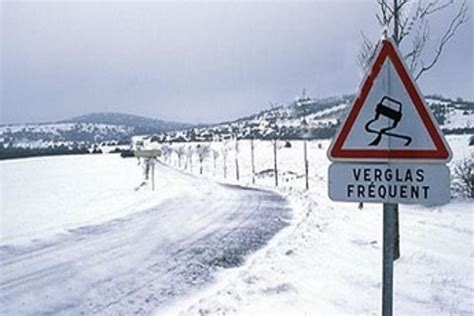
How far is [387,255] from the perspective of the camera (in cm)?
320

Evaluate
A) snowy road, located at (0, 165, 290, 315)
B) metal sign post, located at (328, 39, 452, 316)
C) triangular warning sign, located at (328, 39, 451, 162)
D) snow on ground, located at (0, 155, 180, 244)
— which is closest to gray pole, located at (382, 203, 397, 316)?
metal sign post, located at (328, 39, 452, 316)

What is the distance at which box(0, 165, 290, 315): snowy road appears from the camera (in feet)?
27.1

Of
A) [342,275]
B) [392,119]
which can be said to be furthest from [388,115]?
[342,275]

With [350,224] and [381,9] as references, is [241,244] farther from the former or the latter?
[381,9]

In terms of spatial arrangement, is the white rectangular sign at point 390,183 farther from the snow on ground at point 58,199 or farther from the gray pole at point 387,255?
the snow on ground at point 58,199

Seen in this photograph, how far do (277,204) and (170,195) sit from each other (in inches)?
268

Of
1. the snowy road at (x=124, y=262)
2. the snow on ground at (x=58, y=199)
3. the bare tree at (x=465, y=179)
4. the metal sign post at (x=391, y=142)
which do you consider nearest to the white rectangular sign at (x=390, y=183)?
the metal sign post at (x=391, y=142)

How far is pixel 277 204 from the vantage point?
27.1 metres

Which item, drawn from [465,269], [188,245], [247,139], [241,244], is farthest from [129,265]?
[247,139]

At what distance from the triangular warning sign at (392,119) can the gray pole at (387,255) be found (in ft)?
1.19

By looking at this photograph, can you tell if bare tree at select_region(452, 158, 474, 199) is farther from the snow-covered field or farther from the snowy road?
the snowy road

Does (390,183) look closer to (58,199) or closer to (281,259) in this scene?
(281,259)

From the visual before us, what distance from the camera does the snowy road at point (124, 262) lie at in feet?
27.1

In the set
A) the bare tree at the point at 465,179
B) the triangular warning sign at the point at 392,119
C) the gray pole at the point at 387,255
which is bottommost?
the bare tree at the point at 465,179
